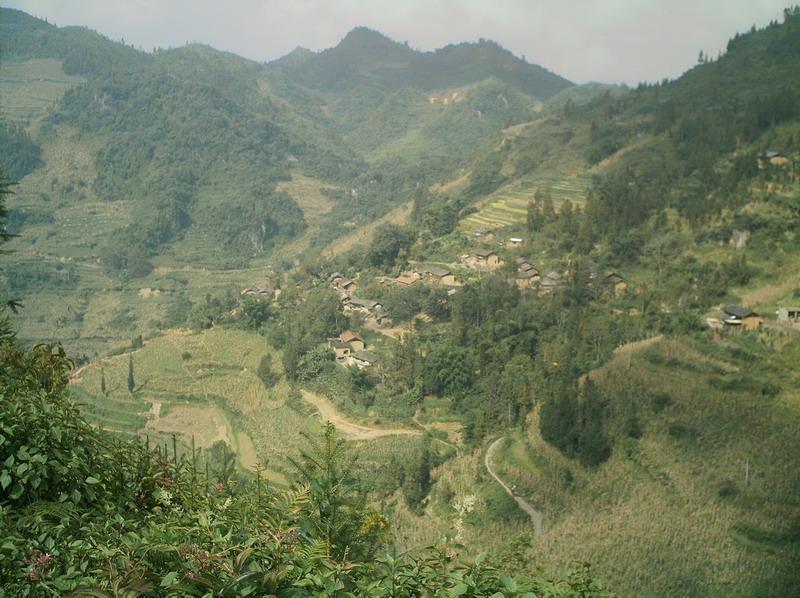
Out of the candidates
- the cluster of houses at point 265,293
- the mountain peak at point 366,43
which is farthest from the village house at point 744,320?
the mountain peak at point 366,43

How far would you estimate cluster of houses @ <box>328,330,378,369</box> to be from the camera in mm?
23859

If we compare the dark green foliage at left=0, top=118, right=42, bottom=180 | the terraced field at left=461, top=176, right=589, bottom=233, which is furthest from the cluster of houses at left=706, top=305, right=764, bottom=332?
the dark green foliage at left=0, top=118, right=42, bottom=180

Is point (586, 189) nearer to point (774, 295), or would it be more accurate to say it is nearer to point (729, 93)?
point (729, 93)

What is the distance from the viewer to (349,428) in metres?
20.8

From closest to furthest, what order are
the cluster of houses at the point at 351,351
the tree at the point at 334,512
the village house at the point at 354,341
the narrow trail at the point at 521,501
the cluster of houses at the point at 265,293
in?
the tree at the point at 334,512 < the narrow trail at the point at 521,501 < the cluster of houses at the point at 351,351 < the village house at the point at 354,341 < the cluster of houses at the point at 265,293

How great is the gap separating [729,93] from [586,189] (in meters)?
13.1

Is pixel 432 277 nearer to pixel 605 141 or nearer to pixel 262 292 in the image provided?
pixel 262 292

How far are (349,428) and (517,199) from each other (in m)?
23.4

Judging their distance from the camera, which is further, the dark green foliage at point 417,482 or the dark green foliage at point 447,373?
the dark green foliage at point 447,373

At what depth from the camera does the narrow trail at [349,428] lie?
2009cm

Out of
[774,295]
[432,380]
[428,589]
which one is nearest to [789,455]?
[774,295]

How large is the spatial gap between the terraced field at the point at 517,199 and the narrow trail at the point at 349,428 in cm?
1623

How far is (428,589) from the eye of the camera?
2.96 metres

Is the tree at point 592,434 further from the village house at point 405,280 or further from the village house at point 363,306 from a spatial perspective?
the village house at point 405,280
